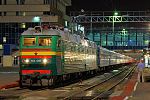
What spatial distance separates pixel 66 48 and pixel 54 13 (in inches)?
3414

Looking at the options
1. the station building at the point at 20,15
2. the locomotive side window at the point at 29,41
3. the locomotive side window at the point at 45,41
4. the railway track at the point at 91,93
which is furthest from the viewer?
the station building at the point at 20,15

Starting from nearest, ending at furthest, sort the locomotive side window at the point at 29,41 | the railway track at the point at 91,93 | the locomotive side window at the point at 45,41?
the railway track at the point at 91,93 < the locomotive side window at the point at 45,41 < the locomotive side window at the point at 29,41

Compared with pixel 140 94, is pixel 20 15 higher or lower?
higher

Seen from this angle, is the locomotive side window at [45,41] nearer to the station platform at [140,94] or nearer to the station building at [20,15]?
the station platform at [140,94]

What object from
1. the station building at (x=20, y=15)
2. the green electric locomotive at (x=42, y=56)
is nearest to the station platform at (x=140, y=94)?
the green electric locomotive at (x=42, y=56)

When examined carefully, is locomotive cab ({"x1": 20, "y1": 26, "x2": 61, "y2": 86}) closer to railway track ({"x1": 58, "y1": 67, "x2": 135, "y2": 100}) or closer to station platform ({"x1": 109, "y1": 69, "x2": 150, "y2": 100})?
railway track ({"x1": 58, "y1": 67, "x2": 135, "y2": 100})

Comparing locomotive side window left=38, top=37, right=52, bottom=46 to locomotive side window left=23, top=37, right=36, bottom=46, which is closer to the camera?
locomotive side window left=38, top=37, right=52, bottom=46

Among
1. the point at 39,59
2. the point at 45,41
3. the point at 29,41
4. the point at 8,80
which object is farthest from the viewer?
the point at 8,80

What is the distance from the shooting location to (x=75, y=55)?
32281 millimetres

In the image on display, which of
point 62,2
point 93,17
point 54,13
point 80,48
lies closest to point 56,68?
point 80,48

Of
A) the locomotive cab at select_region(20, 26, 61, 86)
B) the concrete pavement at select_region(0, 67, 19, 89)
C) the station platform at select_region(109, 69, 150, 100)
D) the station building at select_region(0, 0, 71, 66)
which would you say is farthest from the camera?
the station building at select_region(0, 0, 71, 66)

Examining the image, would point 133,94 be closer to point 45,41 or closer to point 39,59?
point 39,59

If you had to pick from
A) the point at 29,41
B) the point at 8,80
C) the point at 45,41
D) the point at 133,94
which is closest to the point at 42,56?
the point at 45,41

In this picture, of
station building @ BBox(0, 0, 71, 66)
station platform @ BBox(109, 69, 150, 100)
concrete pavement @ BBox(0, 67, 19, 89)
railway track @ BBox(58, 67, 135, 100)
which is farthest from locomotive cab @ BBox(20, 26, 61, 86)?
station building @ BBox(0, 0, 71, 66)
